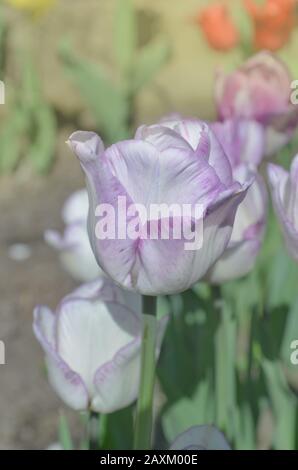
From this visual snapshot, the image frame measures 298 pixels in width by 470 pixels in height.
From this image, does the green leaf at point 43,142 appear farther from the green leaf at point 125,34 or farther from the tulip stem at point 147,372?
the tulip stem at point 147,372

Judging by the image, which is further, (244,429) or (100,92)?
(100,92)

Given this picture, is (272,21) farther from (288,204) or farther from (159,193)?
(159,193)

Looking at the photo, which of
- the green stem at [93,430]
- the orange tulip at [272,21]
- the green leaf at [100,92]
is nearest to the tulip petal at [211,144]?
the green stem at [93,430]

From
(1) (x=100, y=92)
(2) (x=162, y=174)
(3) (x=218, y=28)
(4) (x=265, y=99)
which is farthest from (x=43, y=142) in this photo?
(2) (x=162, y=174)

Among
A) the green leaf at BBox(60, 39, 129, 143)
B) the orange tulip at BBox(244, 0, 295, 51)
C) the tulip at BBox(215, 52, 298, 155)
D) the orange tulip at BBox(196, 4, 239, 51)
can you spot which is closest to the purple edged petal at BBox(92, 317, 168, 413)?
the tulip at BBox(215, 52, 298, 155)

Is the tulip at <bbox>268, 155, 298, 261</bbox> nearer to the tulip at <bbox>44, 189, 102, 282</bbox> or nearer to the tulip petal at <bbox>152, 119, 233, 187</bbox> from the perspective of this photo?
the tulip petal at <bbox>152, 119, 233, 187</bbox>

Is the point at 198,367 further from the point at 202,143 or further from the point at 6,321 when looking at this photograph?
the point at 6,321

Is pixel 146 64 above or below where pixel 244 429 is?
above
